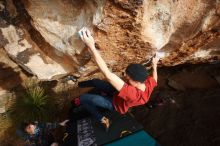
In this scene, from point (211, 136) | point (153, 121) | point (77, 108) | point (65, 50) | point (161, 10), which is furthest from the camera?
point (153, 121)

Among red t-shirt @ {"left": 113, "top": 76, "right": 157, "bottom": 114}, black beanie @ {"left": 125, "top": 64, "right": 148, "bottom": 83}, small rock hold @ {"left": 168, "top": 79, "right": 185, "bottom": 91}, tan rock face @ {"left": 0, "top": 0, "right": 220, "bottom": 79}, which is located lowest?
small rock hold @ {"left": 168, "top": 79, "right": 185, "bottom": 91}

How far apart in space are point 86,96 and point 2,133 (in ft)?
8.06

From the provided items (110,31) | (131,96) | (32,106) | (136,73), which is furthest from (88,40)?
(32,106)

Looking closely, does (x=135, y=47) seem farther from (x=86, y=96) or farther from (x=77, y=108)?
(x=77, y=108)

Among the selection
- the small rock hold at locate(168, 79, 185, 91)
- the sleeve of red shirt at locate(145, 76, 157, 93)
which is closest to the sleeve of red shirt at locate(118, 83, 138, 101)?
the sleeve of red shirt at locate(145, 76, 157, 93)

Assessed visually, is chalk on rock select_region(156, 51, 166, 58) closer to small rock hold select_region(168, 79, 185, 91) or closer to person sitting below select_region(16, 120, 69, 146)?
small rock hold select_region(168, 79, 185, 91)

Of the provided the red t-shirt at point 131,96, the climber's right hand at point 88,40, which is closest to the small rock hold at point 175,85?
the red t-shirt at point 131,96

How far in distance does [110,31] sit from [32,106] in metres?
2.69

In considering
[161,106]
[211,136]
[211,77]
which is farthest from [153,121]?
[211,77]

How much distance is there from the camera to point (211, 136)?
5.89 metres

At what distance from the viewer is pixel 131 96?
3.86 meters

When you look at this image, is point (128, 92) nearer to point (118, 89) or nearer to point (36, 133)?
point (118, 89)

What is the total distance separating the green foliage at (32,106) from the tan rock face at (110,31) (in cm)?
61

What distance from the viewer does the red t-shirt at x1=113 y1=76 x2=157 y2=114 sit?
3810 mm
